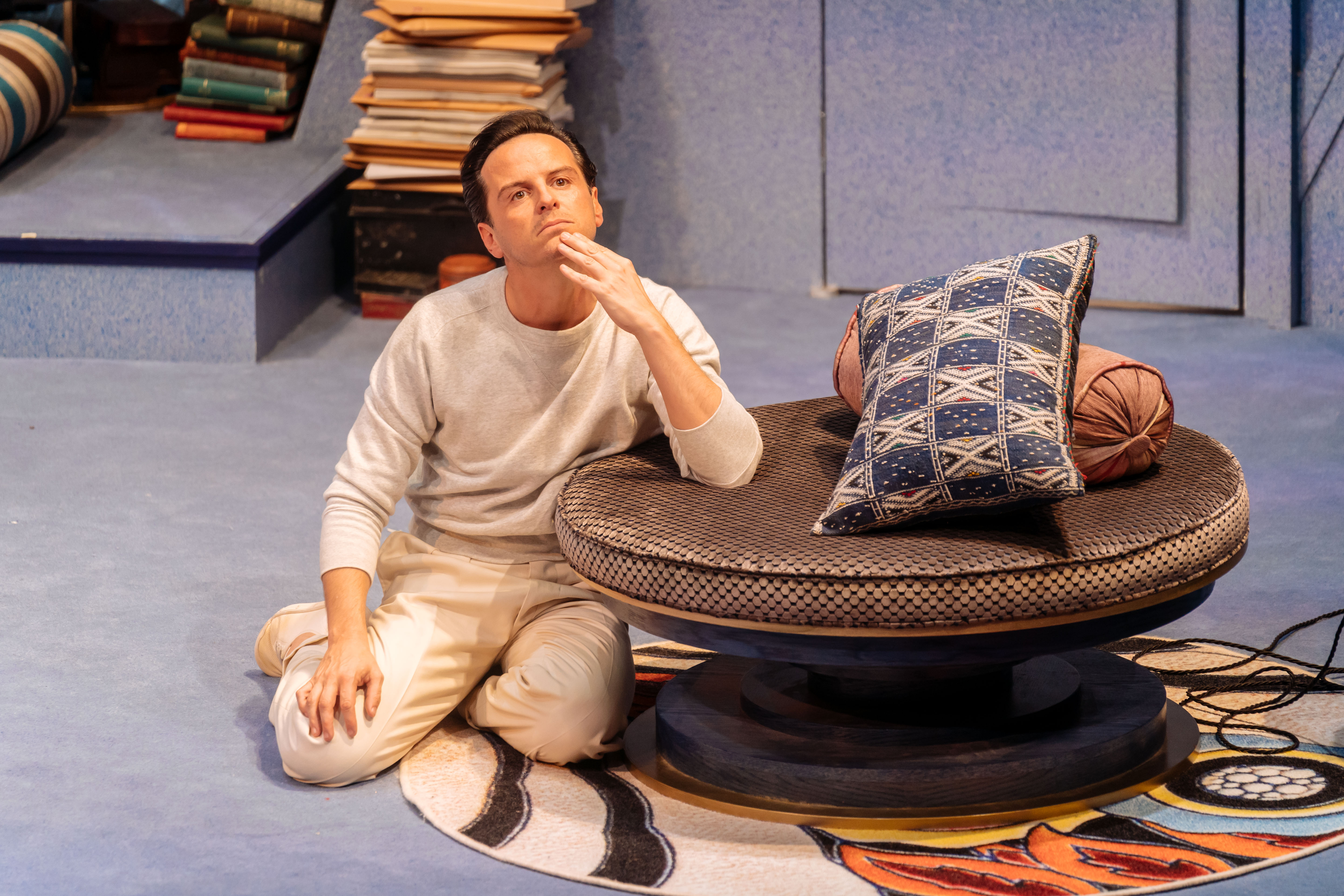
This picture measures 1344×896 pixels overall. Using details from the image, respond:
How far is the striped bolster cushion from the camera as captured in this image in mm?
5023

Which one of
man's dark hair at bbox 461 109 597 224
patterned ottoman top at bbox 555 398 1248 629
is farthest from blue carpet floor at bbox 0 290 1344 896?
man's dark hair at bbox 461 109 597 224

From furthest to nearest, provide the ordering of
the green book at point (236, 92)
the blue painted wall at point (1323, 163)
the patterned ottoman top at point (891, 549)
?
the green book at point (236, 92)
the blue painted wall at point (1323, 163)
the patterned ottoman top at point (891, 549)

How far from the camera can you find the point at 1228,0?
4.63 m

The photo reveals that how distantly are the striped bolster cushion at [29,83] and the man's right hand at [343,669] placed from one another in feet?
11.1

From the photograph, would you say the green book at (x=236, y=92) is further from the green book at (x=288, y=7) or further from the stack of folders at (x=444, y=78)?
the stack of folders at (x=444, y=78)

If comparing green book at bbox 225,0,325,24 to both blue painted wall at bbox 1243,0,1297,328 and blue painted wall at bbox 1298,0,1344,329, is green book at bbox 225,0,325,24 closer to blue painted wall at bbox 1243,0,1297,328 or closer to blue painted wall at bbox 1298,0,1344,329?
blue painted wall at bbox 1243,0,1297,328

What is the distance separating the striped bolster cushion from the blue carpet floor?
0.85m

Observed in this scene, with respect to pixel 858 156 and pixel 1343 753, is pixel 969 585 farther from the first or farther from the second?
pixel 858 156

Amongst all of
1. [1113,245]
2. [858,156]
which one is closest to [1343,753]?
[1113,245]

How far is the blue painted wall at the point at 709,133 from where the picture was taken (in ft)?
17.4

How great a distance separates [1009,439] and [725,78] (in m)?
3.66

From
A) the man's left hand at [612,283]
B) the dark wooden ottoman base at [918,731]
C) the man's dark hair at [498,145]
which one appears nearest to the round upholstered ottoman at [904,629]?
the dark wooden ottoman base at [918,731]

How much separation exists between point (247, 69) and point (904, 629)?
4.21 m

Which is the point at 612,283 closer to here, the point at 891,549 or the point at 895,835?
the point at 891,549
